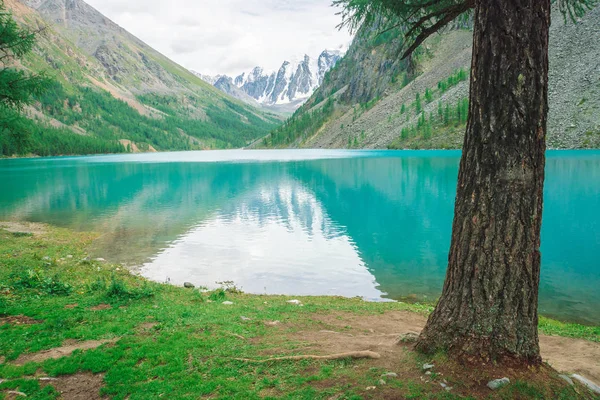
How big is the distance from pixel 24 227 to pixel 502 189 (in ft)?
117

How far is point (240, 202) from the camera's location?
46219 millimetres

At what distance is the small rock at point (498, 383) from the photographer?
532 cm

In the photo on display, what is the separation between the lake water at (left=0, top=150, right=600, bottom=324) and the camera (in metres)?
19.0

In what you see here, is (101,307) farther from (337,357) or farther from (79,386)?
(337,357)

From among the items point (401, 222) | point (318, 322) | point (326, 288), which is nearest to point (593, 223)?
point (401, 222)

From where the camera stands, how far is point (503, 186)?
5.52 metres

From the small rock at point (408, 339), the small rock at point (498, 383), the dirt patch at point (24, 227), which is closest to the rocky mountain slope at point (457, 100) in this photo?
the dirt patch at point (24, 227)

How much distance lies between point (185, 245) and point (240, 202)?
19925mm

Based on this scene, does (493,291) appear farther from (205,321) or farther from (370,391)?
(205,321)

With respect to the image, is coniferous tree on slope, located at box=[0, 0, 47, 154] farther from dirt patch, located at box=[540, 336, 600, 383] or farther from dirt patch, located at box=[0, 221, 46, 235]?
dirt patch, located at box=[540, 336, 600, 383]

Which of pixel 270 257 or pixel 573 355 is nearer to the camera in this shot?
pixel 573 355

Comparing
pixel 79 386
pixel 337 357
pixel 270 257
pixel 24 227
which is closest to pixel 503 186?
pixel 337 357

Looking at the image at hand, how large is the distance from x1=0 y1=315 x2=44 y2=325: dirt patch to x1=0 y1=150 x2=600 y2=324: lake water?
918 centimetres

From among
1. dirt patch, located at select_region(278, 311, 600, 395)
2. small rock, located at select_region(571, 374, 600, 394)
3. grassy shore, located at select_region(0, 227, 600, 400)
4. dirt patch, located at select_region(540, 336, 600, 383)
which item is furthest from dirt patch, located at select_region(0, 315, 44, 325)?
dirt patch, located at select_region(540, 336, 600, 383)
